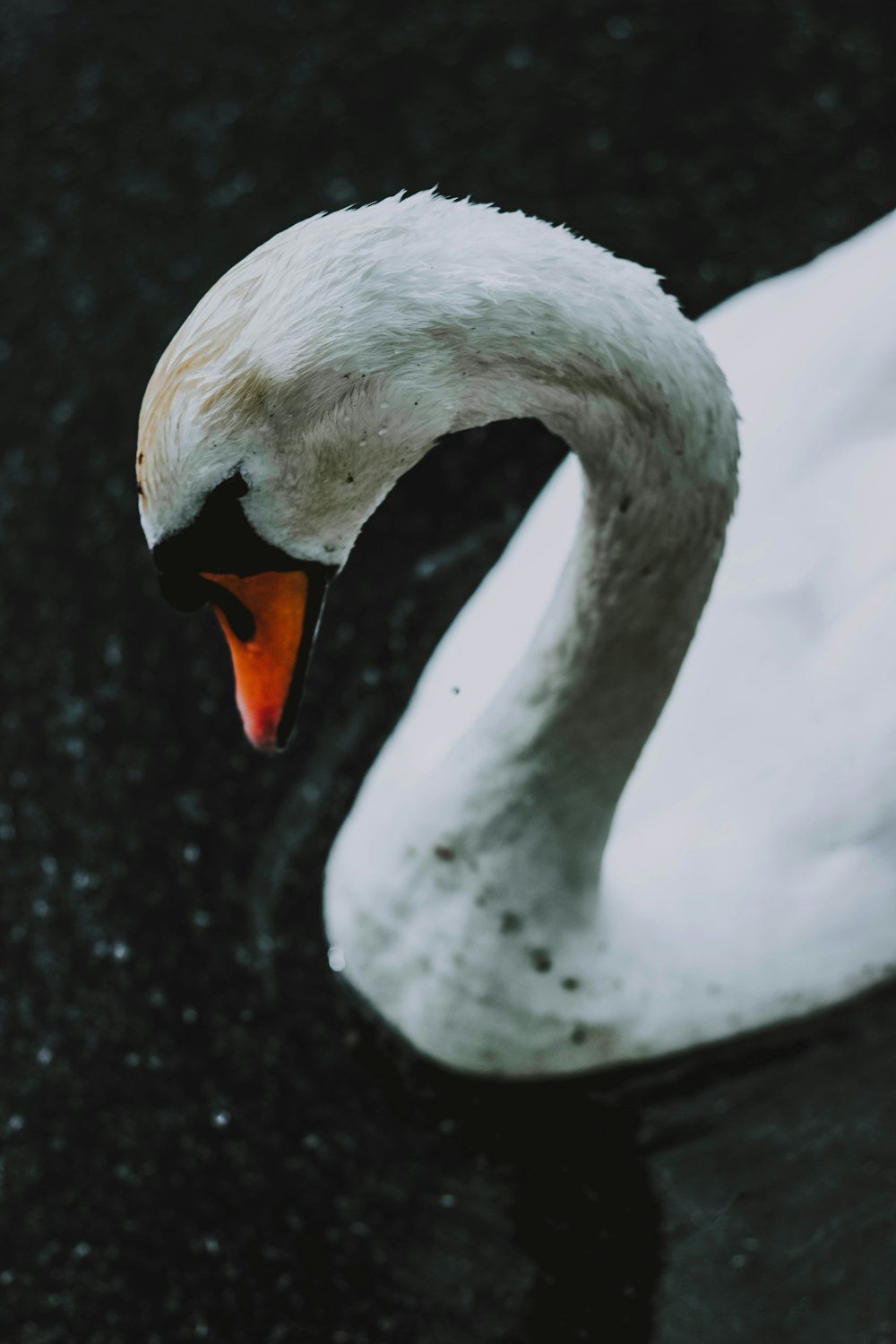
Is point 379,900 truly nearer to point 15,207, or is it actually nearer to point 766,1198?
point 766,1198

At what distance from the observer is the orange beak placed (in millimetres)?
1761

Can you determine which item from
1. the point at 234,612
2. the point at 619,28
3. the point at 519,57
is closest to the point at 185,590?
the point at 234,612

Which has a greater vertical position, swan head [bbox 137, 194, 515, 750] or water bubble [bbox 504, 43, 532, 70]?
swan head [bbox 137, 194, 515, 750]

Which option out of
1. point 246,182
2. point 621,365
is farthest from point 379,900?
point 246,182

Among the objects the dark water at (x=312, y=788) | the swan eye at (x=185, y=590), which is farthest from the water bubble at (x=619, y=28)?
the swan eye at (x=185, y=590)

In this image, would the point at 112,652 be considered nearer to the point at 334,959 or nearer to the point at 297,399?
the point at 334,959

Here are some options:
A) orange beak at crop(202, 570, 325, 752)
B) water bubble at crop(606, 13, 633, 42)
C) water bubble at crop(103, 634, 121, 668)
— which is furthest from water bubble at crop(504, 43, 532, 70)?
orange beak at crop(202, 570, 325, 752)

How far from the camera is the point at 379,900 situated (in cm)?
229

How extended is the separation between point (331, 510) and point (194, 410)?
8.5 inches

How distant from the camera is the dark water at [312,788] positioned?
89.4 inches

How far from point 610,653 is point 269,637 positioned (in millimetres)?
365

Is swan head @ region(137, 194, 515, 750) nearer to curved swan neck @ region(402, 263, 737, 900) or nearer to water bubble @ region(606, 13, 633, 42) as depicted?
curved swan neck @ region(402, 263, 737, 900)

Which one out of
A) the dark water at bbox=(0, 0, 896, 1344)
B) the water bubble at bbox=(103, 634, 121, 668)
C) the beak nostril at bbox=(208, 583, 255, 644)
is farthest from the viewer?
the water bubble at bbox=(103, 634, 121, 668)

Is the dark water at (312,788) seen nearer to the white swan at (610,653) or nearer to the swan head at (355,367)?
the white swan at (610,653)
